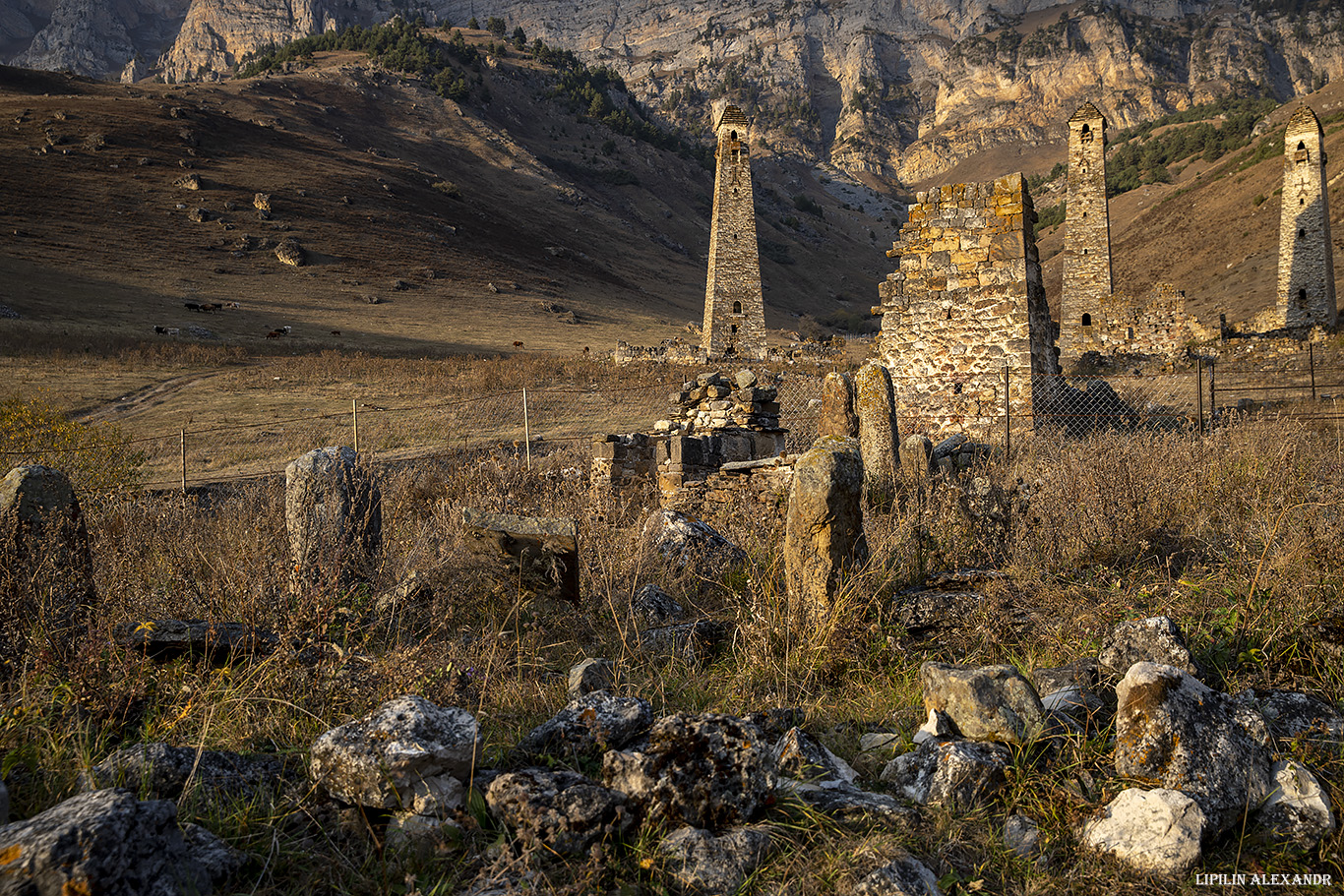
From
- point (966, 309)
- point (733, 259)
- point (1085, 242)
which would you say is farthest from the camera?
point (733, 259)

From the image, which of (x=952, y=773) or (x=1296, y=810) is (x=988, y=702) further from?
(x=1296, y=810)

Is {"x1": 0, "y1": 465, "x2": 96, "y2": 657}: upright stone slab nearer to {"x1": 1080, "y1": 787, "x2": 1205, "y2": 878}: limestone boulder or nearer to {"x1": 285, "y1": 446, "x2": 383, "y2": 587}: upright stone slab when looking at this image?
{"x1": 285, "y1": 446, "x2": 383, "y2": 587}: upright stone slab

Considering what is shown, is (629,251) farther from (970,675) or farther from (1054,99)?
(1054,99)

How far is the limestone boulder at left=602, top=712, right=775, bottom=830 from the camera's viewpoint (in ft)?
8.85

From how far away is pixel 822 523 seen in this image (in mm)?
4566

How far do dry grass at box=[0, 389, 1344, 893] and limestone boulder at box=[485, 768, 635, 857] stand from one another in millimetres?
76

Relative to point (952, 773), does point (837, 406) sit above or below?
above

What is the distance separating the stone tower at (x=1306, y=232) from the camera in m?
22.0

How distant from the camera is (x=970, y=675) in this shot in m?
3.34

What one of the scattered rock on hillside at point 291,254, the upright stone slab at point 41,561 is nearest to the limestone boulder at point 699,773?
the upright stone slab at point 41,561

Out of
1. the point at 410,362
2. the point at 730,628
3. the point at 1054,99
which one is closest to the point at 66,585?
the point at 730,628

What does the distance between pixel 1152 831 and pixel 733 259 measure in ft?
76.7

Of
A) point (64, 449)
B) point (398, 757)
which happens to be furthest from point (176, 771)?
point (64, 449)

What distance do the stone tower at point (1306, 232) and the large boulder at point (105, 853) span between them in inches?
1150
